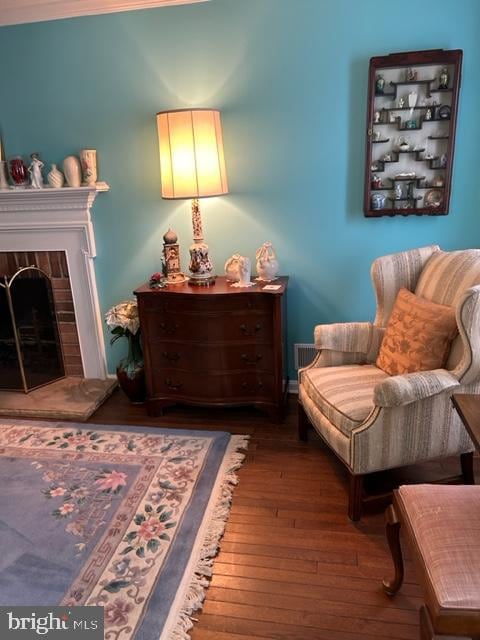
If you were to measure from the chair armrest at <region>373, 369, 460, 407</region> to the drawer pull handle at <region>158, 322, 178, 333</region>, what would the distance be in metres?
1.30

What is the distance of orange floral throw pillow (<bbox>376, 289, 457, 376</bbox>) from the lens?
6.53 feet

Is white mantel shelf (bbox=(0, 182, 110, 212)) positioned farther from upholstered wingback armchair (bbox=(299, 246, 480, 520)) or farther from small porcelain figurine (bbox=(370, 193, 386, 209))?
upholstered wingback armchair (bbox=(299, 246, 480, 520))

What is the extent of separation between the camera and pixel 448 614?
1.09m

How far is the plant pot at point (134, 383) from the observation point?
302cm

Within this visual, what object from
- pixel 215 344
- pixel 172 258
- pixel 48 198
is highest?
pixel 48 198

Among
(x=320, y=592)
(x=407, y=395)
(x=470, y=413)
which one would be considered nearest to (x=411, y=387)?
(x=407, y=395)

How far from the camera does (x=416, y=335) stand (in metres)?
2.06

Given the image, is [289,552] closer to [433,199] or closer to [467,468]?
[467,468]

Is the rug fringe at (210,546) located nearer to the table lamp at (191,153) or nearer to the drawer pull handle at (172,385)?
the drawer pull handle at (172,385)

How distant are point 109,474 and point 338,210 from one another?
6.48 feet

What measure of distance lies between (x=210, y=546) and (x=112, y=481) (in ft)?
2.24

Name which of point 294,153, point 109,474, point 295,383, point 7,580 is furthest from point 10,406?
point 294,153

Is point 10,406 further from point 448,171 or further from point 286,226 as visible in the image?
point 448,171

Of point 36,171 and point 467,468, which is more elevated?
point 36,171
